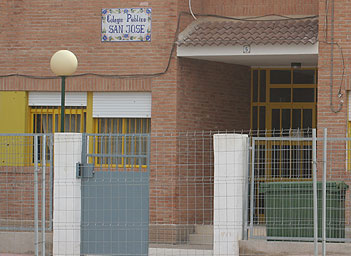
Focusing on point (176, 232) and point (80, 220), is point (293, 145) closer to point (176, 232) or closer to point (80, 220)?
point (176, 232)

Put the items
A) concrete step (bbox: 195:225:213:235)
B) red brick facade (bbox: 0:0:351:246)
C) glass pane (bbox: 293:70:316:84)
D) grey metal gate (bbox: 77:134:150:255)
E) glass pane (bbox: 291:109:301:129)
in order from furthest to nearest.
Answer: glass pane (bbox: 291:109:301:129), glass pane (bbox: 293:70:316:84), red brick facade (bbox: 0:0:351:246), concrete step (bbox: 195:225:213:235), grey metal gate (bbox: 77:134:150:255)

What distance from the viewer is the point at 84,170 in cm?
1413

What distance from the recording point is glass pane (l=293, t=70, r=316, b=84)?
784 inches

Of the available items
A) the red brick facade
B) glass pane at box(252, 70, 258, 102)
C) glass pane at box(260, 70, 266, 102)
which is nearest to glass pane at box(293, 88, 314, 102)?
glass pane at box(260, 70, 266, 102)

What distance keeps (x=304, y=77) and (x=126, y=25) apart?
4.27 meters

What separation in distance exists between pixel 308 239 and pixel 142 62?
19.4 feet

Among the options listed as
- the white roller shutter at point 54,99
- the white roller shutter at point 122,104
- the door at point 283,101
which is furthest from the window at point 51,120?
the door at point 283,101

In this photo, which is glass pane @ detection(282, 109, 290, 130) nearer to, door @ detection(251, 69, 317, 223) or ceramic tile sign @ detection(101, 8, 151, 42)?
door @ detection(251, 69, 317, 223)

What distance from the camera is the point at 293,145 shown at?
18312 mm

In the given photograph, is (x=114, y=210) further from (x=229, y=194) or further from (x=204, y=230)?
(x=204, y=230)

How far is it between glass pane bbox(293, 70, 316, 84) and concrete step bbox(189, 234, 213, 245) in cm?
443

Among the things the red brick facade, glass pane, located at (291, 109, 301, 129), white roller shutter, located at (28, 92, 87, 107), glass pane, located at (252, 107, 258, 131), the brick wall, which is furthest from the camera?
glass pane, located at (252, 107, 258, 131)

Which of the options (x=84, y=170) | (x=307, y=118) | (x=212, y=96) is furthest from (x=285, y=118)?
(x=84, y=170)

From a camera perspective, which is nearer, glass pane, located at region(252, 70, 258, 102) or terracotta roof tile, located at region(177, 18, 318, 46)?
terracotta roof tile, located at region(177, 18, 318, 46)
